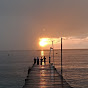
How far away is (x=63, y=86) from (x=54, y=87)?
1.07m

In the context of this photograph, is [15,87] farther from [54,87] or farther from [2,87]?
[54,87]

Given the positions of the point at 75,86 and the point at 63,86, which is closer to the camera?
the point at 63,86

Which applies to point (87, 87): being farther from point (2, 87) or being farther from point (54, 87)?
point (2, 87)

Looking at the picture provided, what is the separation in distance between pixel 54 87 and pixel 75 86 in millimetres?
9585

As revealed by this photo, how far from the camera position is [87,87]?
2503 centimetres

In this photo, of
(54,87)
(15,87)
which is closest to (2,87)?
(15,87)

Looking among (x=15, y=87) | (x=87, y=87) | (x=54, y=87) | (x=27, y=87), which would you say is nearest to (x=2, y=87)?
(x=15, y=87)

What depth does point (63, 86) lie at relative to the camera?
1769cm

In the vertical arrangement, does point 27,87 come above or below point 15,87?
above

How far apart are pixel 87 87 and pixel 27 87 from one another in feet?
37.6

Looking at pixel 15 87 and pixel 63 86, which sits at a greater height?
pixel 63 86

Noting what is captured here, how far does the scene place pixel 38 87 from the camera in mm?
17469

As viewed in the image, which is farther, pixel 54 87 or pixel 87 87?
pixel 87 87

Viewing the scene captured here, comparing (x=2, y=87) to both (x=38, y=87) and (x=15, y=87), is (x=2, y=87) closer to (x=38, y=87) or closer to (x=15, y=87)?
(x=15, y=87)
